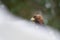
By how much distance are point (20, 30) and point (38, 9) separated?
0.12m

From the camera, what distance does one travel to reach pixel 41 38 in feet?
2.02

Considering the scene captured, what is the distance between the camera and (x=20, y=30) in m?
0.63

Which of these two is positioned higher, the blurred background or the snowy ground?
the blurred background

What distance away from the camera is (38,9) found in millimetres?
627

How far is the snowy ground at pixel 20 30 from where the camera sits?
0.61 m

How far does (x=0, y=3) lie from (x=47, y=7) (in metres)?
0.21

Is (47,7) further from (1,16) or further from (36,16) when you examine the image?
(1,16)

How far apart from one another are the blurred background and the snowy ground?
0.10ft

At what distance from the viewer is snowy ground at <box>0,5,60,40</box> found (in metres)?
0.61

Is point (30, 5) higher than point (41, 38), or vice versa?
point (30, 5)

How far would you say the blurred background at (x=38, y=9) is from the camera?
2.04 ft

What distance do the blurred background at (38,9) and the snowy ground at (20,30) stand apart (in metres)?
0.03

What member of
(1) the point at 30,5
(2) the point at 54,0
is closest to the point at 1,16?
(1) the point at 30,5

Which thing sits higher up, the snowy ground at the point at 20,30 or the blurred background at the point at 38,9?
the blurred background at the point at 38,9
